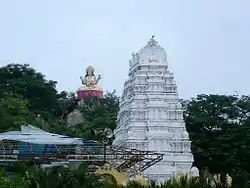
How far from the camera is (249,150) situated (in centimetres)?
4475

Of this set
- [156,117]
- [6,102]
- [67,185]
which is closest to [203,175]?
[67,185]

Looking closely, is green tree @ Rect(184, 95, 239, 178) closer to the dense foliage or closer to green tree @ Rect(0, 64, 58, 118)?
the dense foliage

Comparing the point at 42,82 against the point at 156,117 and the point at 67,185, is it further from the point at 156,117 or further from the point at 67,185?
the point at 67,185

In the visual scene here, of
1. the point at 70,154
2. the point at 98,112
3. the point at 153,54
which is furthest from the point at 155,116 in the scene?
the point at 98,112

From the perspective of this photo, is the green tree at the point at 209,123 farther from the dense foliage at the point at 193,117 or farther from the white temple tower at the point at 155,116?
the white temple tower at the point at 155,116

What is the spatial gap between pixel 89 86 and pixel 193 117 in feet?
71.9

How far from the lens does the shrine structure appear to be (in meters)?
67.0

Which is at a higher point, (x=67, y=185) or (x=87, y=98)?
(x=87, y=98)

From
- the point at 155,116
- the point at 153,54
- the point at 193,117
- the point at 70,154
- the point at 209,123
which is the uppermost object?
the point at 153,54

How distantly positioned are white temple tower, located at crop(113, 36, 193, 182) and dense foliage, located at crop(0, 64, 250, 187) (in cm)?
359

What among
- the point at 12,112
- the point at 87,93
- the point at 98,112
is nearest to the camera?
the point at 12,112

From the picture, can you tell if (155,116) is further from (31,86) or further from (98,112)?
(31,86)

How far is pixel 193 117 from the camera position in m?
48.2

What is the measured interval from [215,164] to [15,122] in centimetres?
1350
